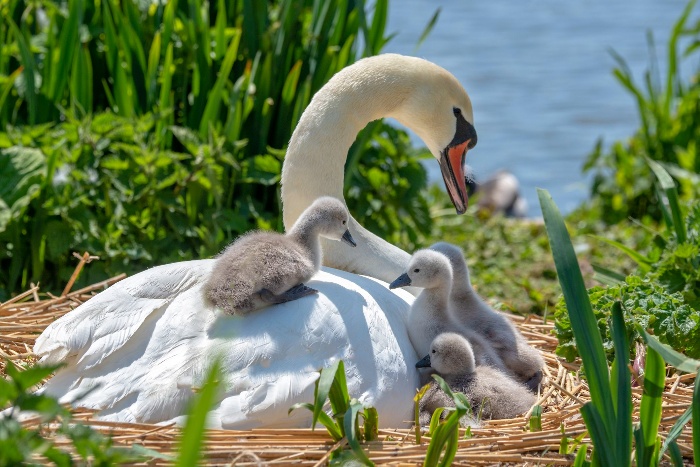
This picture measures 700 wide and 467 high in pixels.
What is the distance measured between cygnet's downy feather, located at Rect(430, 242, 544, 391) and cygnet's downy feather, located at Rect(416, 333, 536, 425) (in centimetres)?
26

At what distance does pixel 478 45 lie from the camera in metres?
17.8

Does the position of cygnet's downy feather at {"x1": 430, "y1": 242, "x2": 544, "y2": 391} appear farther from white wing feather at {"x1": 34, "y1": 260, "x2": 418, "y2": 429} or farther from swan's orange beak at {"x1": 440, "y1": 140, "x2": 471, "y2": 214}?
white wing feather at {"x1": 34, "y1": 260, "x2": 418, "y2": 429}

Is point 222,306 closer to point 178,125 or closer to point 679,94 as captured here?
point 178,125

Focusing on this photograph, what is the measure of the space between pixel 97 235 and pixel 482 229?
324 centimetres

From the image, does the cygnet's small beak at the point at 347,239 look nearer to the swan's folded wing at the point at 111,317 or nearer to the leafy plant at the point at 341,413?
the swan's folded wing at the point at 111,317

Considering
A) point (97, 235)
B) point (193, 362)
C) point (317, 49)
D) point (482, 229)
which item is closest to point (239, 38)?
point (317, 49)

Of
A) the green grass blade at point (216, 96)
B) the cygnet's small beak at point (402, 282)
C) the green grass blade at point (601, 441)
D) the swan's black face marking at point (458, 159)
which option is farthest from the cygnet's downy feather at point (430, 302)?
the green grass blade at point (216, 96)

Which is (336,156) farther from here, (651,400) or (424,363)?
(651,400)

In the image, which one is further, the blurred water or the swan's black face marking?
the blurred water

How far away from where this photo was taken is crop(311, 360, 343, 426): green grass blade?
312 cm

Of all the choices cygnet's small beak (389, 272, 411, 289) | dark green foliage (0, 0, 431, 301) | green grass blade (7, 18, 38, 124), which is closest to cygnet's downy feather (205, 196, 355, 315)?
cygnet's small beak (389, 272, 411, 289)

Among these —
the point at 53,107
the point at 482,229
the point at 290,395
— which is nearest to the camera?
the point at 290,395

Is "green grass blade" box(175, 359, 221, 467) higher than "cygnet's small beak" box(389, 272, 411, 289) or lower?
higher

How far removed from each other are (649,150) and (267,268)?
221 inches
